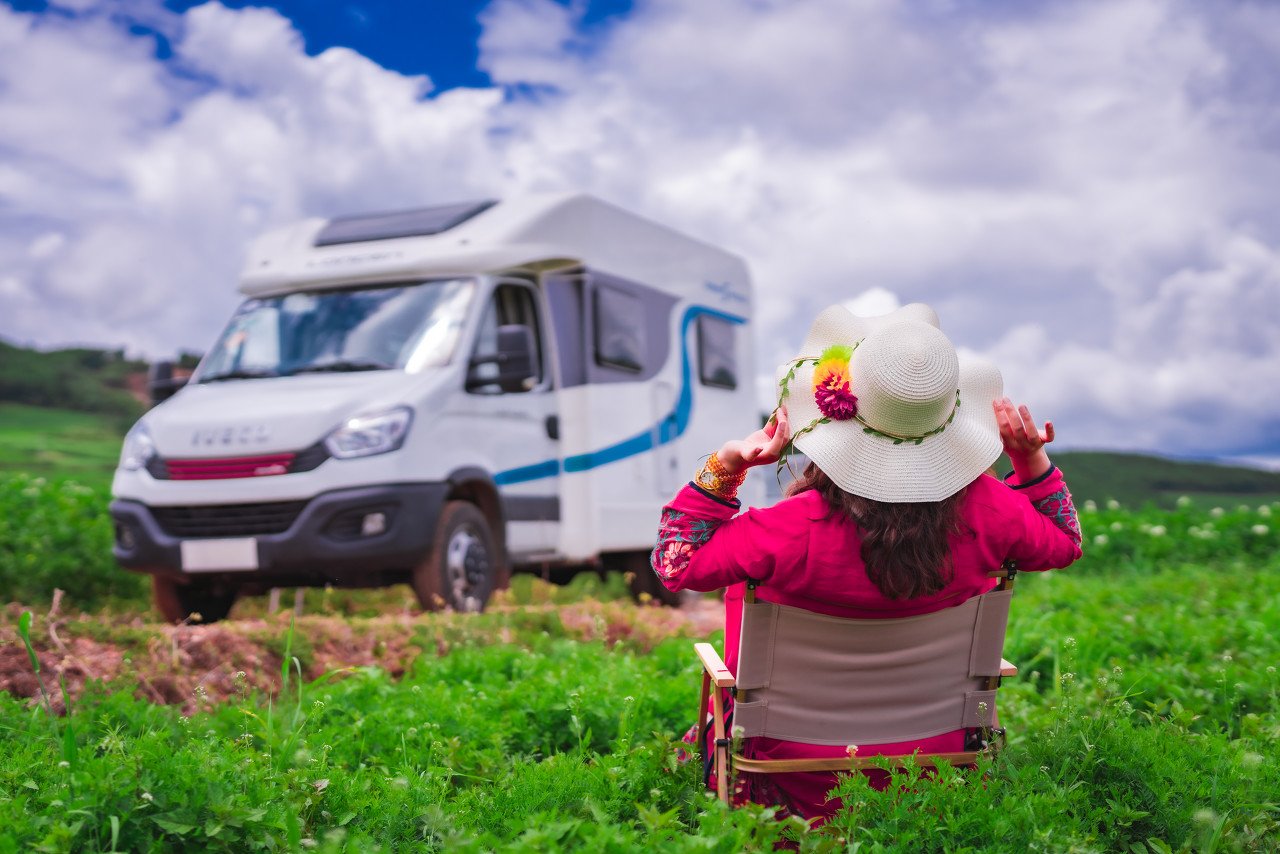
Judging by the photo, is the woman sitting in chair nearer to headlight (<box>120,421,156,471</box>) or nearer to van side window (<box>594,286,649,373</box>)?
headlight (<box>120,421,156,471</box>)

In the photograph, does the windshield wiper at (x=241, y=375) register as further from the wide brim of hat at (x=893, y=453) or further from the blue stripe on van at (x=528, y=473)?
the wide brim of hat at (x=893, y=453)

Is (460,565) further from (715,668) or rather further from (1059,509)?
(1059,509)

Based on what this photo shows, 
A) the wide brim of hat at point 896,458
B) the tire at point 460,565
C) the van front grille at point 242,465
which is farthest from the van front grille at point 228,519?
the wide brim of hat at point 896,458

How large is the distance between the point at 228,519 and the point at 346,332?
152 centimetres

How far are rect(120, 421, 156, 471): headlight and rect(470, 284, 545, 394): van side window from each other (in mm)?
2092

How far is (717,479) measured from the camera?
9.78 feet

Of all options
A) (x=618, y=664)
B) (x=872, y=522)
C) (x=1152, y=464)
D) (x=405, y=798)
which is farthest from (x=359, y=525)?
(x=1152, y=464)

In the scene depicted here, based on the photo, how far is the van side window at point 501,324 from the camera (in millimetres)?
8109

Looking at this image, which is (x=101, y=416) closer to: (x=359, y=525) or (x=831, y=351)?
(x=359, y=525)

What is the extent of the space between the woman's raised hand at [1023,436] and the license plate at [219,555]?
535cm

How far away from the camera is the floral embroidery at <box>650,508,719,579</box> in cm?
294

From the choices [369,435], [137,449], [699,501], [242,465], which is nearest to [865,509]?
[699,501]

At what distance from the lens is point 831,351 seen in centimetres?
302

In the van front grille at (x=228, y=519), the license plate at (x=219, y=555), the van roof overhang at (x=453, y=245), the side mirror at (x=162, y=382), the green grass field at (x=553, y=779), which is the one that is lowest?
the green grass field at (x=553, y=779)
